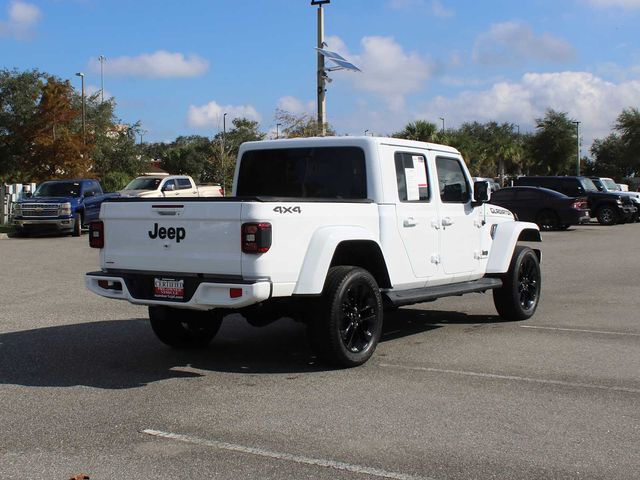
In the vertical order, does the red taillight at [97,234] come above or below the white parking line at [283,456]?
above

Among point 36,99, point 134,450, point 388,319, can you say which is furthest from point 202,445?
point 36,99

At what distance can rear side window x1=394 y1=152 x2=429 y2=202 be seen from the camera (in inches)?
305

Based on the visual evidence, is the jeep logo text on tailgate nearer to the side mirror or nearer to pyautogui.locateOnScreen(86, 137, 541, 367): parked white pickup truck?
pyautogui.locateOnScreen(86, 137, 541, 367): parked white pickup truck

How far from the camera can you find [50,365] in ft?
23.4

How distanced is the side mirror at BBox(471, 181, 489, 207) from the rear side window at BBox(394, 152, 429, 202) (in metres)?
0.85

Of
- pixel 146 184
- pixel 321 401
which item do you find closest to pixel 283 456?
pixel 321 401

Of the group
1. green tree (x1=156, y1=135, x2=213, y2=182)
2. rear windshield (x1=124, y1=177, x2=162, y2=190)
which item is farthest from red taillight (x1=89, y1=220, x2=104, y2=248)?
green tree (x1=156, y1=135, x2=213, y2=182)

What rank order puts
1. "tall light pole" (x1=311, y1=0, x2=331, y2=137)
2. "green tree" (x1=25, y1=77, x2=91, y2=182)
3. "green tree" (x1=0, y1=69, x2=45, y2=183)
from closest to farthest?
"tall light pole" (x1=311, y1=0, x2=331, y2=137), "green tree" (x1=25, y1=77, x2=91, y2=182), "green tree" (x1=0, y1=69, x2=45, y2=183)

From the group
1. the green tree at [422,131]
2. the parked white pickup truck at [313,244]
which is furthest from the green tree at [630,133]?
the parked white pickup truck at [313,244]

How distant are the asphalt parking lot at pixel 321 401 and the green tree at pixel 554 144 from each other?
206 feet

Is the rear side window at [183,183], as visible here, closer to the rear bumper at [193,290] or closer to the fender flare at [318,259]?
the rear bumper at [193,290]

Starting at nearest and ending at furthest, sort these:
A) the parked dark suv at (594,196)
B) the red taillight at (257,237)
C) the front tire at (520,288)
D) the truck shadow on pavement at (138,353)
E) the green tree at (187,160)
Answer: the red taillight at (257,237) < the truck shadow on pavement at (138,353) < the front tire at (520,288) < the parked dark suv at (594,196) < the green tree at (187,160)

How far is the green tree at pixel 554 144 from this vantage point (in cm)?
6988

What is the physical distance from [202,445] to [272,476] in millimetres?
713
